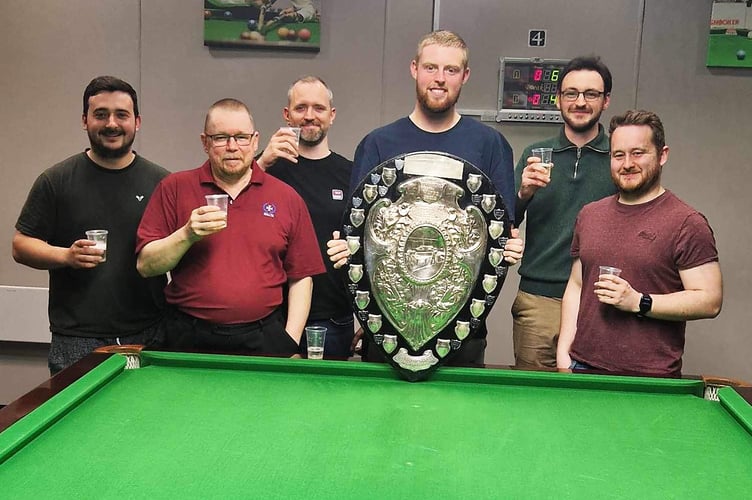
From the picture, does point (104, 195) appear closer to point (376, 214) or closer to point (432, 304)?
point (376, 214)

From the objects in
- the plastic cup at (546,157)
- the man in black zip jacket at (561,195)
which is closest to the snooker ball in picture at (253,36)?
the man in black zip jacket at (561,195)

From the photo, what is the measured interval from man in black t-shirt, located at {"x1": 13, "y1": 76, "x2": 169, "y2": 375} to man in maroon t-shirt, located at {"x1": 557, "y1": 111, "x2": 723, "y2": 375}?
1641 mm

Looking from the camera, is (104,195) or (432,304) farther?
(104,195)

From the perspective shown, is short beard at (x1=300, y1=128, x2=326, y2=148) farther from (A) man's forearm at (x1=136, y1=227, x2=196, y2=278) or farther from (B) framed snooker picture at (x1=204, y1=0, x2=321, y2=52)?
(B) framed snooker picture at (x1=204, y1=0, x2=321, y2=52)

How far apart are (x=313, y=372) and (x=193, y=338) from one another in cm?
57

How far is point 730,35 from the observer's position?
381 centimetres

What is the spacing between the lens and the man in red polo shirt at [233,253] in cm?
234

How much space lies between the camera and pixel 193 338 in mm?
2354

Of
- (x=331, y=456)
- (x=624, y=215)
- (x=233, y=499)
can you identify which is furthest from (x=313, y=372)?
(x=624, y=215)

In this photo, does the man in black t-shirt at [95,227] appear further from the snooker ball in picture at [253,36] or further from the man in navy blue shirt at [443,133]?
the snooker ball in picture at [253,36]

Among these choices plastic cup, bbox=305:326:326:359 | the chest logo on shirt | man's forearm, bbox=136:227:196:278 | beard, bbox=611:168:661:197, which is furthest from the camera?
the chest logo on shirt

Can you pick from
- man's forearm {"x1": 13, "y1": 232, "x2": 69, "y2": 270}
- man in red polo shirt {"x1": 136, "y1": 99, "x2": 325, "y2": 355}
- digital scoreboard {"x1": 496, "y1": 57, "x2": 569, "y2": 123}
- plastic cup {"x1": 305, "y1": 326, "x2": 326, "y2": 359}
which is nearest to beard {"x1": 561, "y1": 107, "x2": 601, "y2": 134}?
digital scoreboard {"x1": 496, "y1": 57, "x2": 569, "y2": 123}

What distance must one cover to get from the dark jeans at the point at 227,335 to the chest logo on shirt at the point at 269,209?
1.15ft

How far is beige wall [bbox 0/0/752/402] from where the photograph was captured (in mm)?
Answer: 3879
